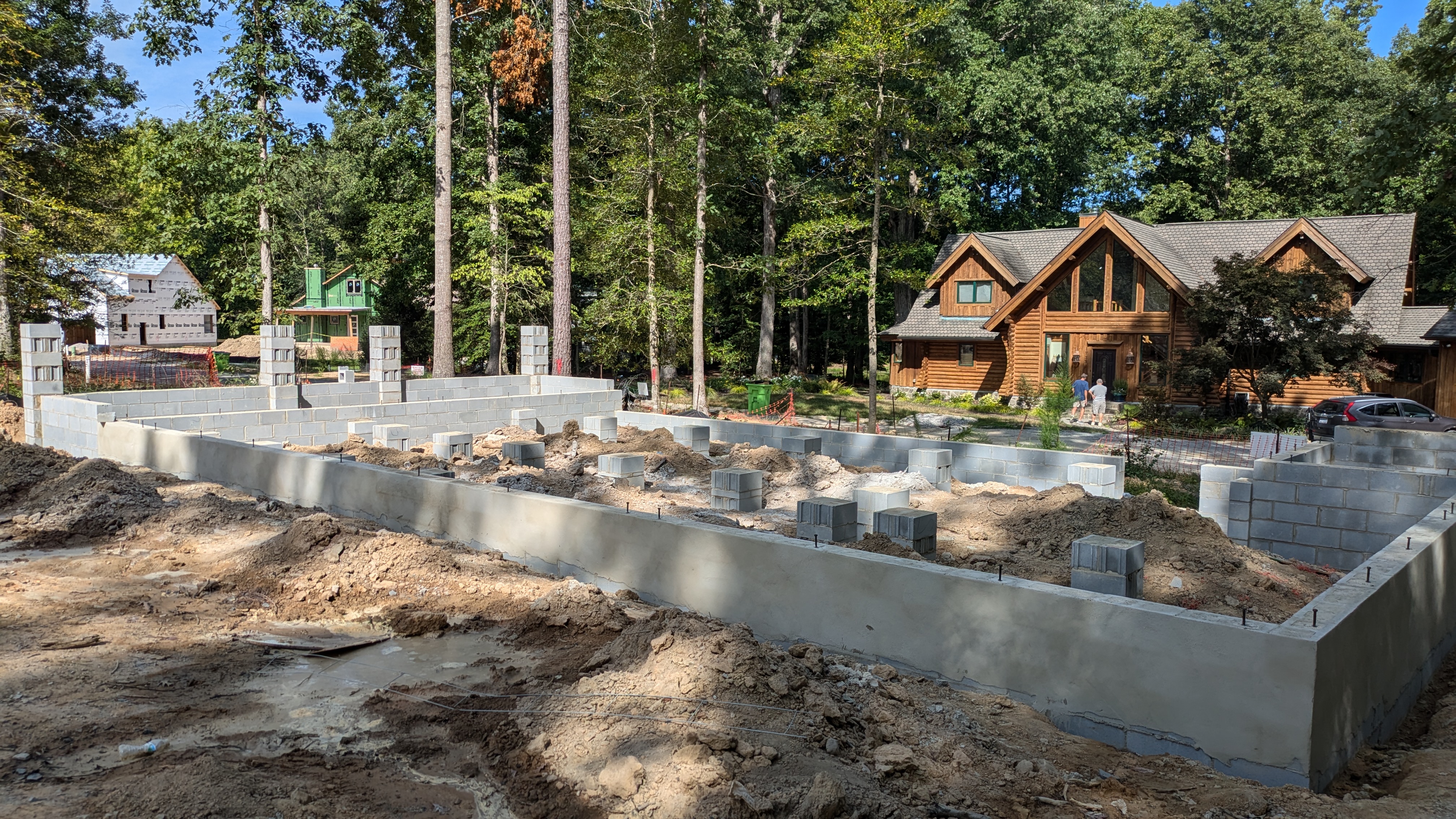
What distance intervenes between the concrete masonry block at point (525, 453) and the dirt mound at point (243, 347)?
46211mm

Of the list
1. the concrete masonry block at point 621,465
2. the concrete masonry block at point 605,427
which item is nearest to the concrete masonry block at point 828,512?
the concrete masonry block at point 621,465

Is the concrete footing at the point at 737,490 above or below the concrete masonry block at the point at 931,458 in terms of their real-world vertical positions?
below

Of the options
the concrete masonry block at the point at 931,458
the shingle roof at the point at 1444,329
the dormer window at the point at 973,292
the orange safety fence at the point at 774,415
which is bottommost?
the orange safety fence at the point at 774,415

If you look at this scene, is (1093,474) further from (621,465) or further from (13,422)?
(13,422)

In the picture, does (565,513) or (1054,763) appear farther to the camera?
(565,513)

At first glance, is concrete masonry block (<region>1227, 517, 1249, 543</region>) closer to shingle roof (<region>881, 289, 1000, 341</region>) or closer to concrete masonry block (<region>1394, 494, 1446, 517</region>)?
concrete masonry block (<region>1394, 494, 1446, 517</region>)

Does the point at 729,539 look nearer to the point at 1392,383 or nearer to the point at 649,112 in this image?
the point at 649,112

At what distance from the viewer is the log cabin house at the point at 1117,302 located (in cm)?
2672

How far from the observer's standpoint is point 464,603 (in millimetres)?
7766

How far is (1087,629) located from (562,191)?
20450 millimetres

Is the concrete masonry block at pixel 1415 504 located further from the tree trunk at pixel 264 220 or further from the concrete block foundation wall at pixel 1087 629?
the tree trunk at pixel 264 220

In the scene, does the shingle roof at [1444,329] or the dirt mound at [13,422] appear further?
the shingle roof at [1444,329]

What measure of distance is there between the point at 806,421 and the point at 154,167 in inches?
787

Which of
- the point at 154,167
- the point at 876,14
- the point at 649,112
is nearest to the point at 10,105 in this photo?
the point at 154,167
